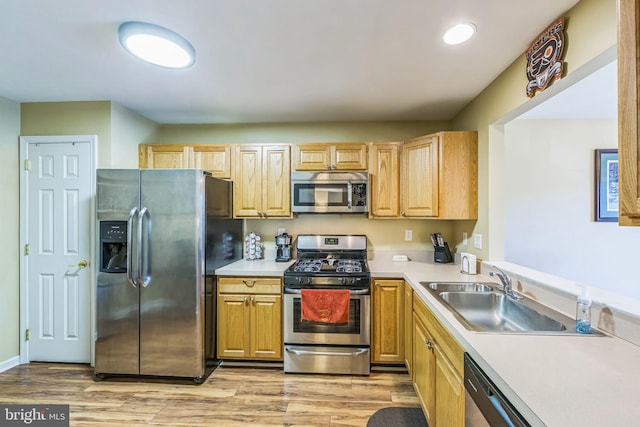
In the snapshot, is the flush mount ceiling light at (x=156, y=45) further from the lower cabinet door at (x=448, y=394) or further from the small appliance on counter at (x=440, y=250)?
the small appliance on counter at (x=440, y=250)

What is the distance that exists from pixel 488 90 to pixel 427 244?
1616 millimetres

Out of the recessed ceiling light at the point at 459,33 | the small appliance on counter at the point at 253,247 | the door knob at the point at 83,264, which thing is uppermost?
the recessed ceiling light at the point at 459,33

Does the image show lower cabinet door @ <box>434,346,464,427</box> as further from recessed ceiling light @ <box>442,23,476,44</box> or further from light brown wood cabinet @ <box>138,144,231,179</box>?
light brown wood cabinet @ <box>138,144,231,179</box>

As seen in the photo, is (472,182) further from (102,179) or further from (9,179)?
(9,179)

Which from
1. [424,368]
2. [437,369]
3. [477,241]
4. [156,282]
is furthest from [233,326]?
[477,241]

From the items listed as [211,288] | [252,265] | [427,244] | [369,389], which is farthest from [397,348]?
[211,288]

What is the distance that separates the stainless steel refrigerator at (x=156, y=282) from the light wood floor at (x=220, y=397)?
17 centimetres

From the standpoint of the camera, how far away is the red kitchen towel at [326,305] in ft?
7.82

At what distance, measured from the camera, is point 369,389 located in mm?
2242

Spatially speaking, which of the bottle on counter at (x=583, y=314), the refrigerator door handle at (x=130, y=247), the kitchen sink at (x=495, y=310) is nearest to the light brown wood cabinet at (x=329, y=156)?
the kitchen sink at (x=495, y=310)

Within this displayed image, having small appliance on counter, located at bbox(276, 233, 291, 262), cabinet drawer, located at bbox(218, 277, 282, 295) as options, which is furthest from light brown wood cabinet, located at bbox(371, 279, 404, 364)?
small appliance on counter, located at bbox(276, 233, 291, 262)

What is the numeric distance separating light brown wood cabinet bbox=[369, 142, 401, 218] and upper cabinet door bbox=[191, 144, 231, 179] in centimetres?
152

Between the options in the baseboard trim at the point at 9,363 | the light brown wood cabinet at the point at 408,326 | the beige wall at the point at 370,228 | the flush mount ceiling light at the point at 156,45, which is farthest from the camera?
the beige wall at the point at 370,228

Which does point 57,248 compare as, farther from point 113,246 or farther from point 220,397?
point 220,397
